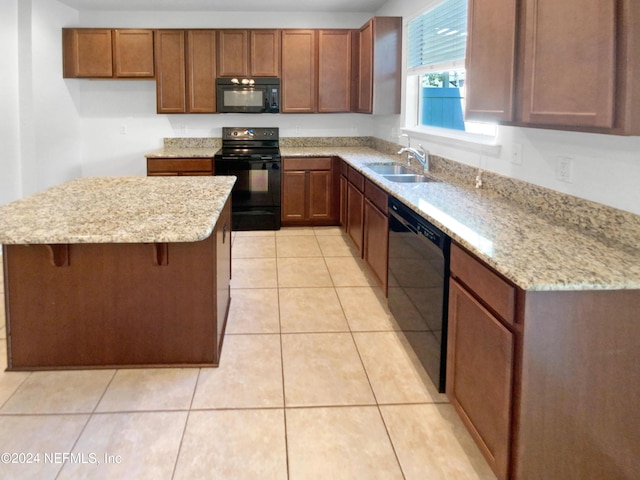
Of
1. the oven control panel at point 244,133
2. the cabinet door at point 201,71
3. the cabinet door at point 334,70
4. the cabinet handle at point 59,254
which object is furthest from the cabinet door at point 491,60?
the oven control panel at point 244,133

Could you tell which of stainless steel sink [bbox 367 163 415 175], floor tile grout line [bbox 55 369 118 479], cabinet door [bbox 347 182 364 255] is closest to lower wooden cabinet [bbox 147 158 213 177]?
cabinet door [bbox 347 182 364 255]

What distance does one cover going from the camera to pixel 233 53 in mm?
6031

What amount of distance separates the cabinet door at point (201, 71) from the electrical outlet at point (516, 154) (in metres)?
3.99

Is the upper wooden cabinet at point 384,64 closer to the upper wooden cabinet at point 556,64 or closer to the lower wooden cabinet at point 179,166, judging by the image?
the lower wooden cabinet at point 179,166

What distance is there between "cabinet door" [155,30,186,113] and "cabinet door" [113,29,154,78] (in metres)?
0.10

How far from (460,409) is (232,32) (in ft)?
16.5

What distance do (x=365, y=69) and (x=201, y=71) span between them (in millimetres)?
1805

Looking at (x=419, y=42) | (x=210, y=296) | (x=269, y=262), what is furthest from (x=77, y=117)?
(x=210, y=296)

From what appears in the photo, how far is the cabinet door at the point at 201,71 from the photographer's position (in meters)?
5.96

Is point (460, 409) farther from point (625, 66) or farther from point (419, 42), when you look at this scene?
point (419, 42)

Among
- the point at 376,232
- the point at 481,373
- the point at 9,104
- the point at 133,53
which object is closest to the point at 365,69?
the point at 376,232

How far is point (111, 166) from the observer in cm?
652

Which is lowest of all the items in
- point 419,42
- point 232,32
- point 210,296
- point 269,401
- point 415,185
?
point 269,401

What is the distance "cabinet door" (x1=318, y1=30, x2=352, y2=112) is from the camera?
609cm
